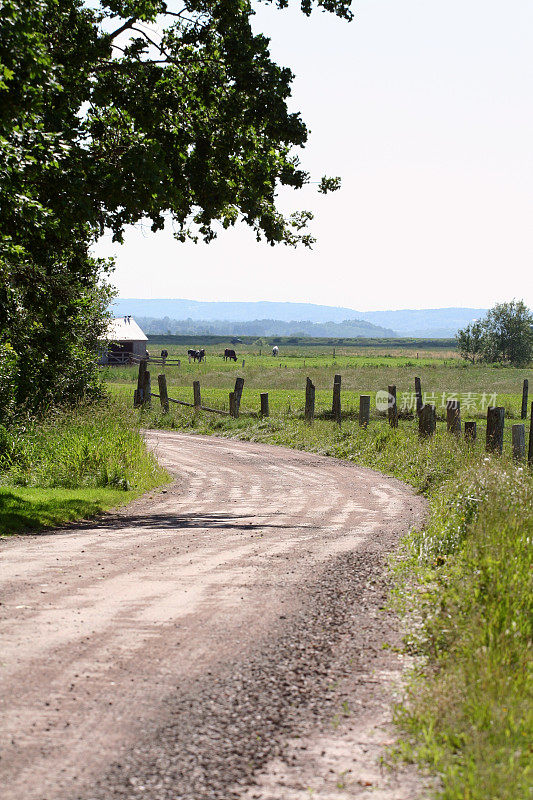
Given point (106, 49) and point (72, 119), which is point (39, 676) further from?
point (106, 49)

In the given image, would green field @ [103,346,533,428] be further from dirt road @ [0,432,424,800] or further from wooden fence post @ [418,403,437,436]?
dirt road @ [0,432,424,800]

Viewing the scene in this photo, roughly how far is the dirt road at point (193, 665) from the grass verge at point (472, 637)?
0.28 meters

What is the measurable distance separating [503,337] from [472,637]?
3772 inches

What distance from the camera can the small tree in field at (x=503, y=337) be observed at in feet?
314

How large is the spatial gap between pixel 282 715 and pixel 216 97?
43.7 ft

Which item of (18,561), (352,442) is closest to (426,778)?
(18,561)

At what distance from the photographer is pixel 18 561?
28.5ft

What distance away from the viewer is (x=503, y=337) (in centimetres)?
9681

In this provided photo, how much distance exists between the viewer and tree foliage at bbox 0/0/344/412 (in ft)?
39.6

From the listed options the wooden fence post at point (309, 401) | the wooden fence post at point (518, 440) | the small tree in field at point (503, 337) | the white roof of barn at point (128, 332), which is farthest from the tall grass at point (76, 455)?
the small tree in field at point (503, 337)

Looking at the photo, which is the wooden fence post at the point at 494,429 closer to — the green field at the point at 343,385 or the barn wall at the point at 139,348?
the green field at the point at 343,385

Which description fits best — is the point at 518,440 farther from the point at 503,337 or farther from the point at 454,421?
the point at 503,337

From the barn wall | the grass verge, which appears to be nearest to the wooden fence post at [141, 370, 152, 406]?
the grass verge

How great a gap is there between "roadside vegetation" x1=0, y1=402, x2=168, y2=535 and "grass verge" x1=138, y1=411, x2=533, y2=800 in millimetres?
6028
